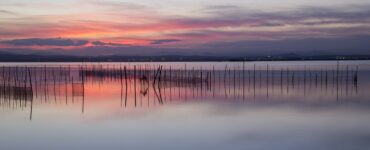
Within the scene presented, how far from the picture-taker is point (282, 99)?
2131 cm

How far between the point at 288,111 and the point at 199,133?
222 inches

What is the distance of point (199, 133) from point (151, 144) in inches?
70.3

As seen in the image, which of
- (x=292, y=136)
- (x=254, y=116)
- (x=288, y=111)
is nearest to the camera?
(x=292, y=136)

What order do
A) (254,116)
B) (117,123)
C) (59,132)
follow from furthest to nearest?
(254,116) < (117,123) < (59,132)

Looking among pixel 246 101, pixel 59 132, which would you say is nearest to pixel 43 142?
pixel 59 132

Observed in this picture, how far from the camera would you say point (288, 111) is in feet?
55.5

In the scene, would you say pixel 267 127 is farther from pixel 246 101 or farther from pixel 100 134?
pixel 246 101

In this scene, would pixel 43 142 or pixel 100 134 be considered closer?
pixel 43 142

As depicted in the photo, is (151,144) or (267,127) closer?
(151,144)

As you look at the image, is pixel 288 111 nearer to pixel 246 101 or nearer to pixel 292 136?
→ pixel 246 101

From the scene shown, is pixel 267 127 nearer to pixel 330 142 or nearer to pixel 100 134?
pixel 330 142

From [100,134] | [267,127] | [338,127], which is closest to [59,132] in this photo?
[100,134]

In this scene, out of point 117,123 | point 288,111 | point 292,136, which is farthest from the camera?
point 288,111

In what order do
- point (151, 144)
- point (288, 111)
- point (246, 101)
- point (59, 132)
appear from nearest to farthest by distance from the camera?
1. point (151, 144)
2. point (59, 132)
3. point (288, 111)
4. point (246, 101)
